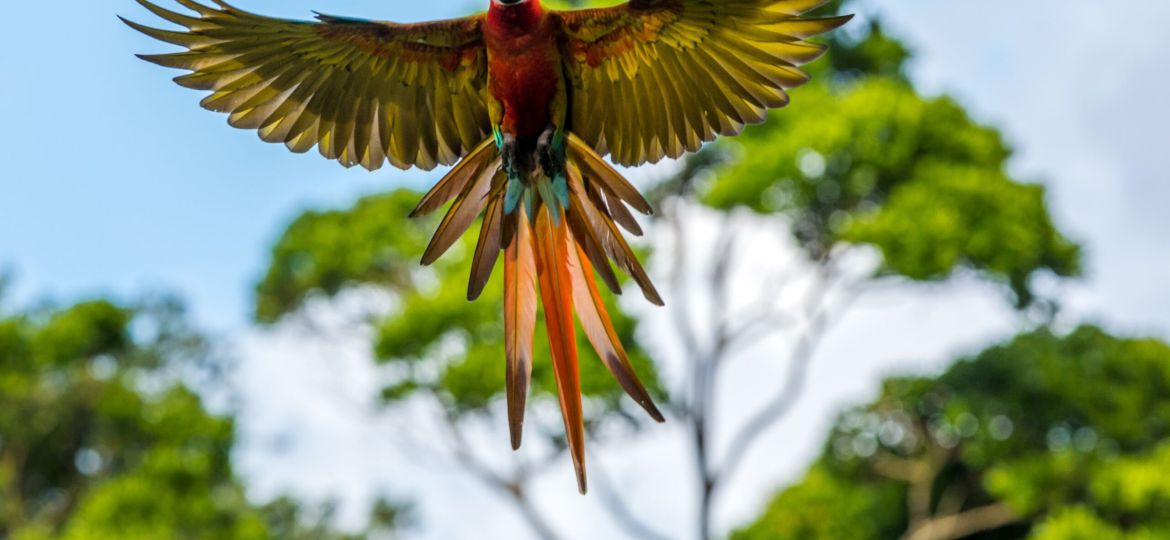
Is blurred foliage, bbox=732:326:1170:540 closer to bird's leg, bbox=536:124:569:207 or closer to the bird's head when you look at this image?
bird's leg, bbox=536:124:569:207

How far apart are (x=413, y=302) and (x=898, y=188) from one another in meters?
3.45

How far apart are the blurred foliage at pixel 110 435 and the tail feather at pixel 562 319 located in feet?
26.7

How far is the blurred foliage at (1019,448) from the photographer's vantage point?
7.70 metres

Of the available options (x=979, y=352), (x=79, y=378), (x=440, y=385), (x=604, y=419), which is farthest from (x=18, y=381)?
(x=979, y=352)

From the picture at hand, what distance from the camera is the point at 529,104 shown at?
1.58 meters

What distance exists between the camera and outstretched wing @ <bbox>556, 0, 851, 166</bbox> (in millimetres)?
1676

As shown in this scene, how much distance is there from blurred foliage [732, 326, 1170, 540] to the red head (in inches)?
257

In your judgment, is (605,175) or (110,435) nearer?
(605,175)

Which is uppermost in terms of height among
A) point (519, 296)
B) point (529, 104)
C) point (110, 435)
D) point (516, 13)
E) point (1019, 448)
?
point (516, 13)

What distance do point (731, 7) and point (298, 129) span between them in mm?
672

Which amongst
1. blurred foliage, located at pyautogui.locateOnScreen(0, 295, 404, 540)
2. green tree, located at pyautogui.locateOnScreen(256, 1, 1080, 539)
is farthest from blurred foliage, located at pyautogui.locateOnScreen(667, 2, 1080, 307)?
blurred foliage, located at pyautogui.locateOnScreen(0, 295, 404, 540)

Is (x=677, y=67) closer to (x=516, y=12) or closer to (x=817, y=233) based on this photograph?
(x=516, y=12)

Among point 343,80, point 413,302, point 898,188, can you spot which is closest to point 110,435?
point 413,302

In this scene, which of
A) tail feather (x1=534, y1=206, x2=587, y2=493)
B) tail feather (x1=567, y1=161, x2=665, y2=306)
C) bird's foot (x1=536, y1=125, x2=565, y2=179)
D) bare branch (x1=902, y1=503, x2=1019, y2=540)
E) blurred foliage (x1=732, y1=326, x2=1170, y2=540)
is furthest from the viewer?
bare branch (x1=902, y1=503, x2=1019, y2=540)
